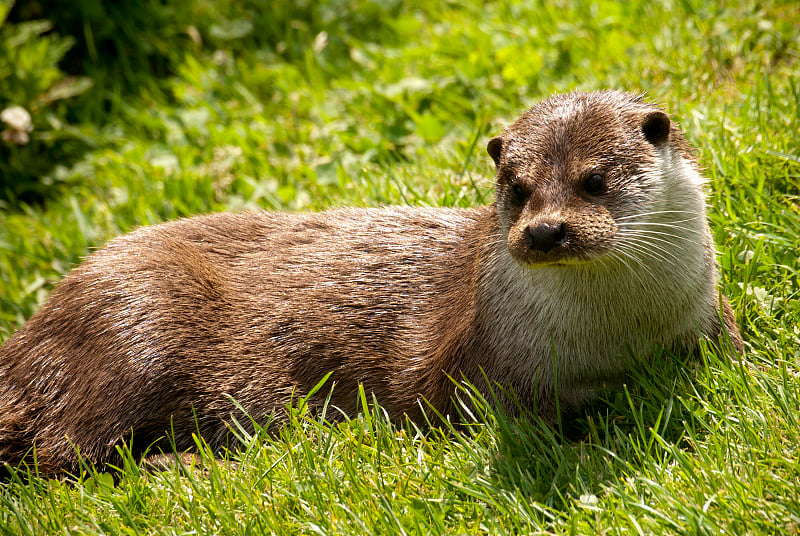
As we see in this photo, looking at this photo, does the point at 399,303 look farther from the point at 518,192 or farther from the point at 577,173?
the point at 577,173

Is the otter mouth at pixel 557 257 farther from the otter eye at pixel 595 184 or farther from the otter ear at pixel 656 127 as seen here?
the otter ear at pixel 656 127

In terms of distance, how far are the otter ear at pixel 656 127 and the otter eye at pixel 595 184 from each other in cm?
27

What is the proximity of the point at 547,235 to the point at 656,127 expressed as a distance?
628 millimetres

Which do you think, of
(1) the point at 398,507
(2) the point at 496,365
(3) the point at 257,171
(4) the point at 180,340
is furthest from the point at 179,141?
(1) the point at 398,507

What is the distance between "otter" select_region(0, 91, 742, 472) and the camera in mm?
3016

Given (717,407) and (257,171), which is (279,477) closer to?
(717,407)

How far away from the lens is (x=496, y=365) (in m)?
3.28

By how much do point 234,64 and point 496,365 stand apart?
4.23m

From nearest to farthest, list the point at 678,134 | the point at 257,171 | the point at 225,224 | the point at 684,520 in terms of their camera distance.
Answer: the point at 684,520
the point at 678,134
the point at 225,224
the point at 257,171

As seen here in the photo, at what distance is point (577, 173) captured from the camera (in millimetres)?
2930

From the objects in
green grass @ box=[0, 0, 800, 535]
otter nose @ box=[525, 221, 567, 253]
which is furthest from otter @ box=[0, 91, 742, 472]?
green grass @ box=[0, 0, 800, 535]

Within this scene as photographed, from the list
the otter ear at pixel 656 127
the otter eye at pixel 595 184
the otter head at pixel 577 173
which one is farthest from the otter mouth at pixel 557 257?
the otter ear at pixel 656 127

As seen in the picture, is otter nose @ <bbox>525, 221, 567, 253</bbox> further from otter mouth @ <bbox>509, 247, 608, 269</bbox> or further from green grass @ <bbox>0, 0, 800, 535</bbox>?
green grass @ <bbox>0, 0, 800, 535</bbox>

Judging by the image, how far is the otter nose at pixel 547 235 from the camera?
2.79m
